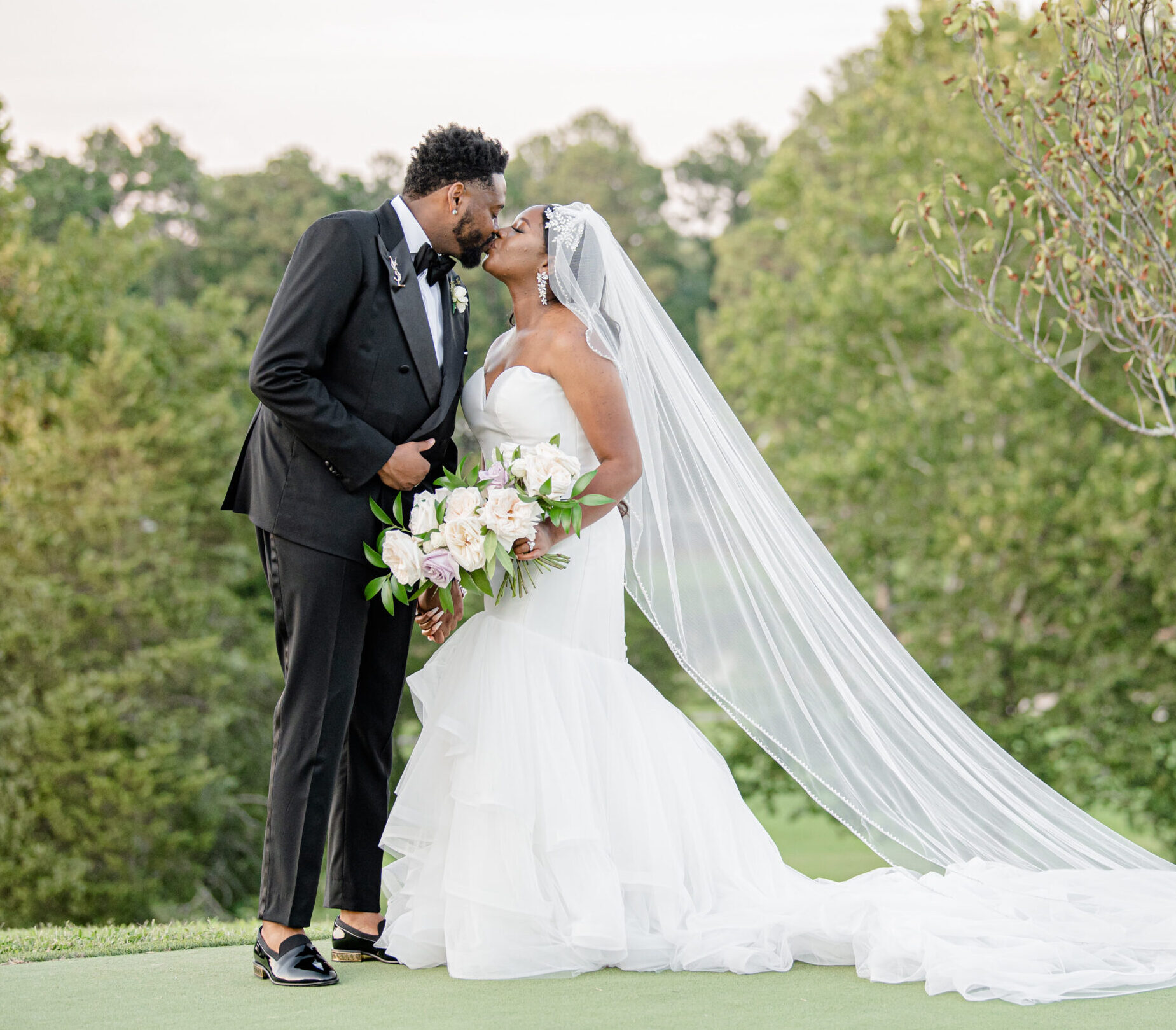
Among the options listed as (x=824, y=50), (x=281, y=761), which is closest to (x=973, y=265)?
(x=281, y=761)

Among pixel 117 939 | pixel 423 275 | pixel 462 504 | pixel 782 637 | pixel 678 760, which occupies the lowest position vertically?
pixel 117 939

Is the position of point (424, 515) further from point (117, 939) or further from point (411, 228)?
point (117, 939)

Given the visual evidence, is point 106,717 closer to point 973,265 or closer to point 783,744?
point 973,265

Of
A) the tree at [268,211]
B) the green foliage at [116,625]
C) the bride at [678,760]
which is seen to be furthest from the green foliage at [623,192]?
the bride at [678,760]

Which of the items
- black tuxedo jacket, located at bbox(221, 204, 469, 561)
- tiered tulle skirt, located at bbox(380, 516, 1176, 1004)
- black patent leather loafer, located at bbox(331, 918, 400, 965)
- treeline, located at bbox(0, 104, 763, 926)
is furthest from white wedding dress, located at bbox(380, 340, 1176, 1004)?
treeline, located at bbox(0, 104, 763, 926)

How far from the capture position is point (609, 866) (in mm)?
3439

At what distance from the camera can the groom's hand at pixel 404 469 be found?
3416 mm

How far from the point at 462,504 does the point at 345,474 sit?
0.33m

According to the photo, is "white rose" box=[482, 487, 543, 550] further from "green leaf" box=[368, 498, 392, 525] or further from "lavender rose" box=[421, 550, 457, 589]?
"green leaf" box=[368, 498, 392, 525]

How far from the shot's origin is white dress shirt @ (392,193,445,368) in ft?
11.9

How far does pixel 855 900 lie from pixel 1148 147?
305cm

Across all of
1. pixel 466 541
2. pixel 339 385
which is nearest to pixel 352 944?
pixel 466 541

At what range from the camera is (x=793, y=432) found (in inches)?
673

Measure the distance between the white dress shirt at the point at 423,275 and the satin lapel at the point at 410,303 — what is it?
5 centimetres
